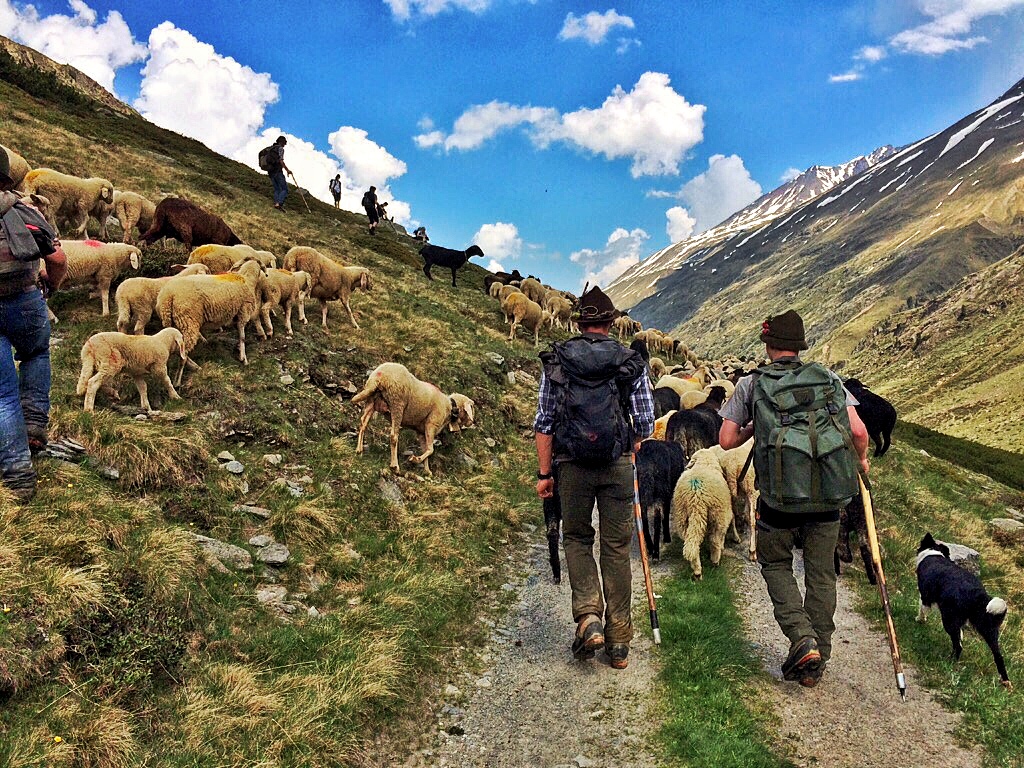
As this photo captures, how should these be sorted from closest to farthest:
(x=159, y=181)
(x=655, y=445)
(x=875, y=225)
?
(x=655, y=445) < (x=159, y=181) < (x=875, y=225)

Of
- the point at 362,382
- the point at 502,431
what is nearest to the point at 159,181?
the point at 362,382

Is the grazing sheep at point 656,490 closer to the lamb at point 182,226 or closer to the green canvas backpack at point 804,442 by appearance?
the green canvas backpack at point 804,442

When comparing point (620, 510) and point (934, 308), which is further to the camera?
point (934, 308)

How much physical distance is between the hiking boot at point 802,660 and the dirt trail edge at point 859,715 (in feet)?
0.55

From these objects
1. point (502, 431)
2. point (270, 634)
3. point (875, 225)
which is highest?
point (875, 225)

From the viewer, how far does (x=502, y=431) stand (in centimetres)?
1297

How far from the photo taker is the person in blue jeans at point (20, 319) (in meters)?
4.48

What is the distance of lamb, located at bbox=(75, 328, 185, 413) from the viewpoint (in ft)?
23.0

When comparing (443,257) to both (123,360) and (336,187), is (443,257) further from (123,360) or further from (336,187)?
(123,360)

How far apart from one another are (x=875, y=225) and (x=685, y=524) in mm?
235549

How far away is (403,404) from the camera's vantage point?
941cm

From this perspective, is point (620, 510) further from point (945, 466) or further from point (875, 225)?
point (875, 225)

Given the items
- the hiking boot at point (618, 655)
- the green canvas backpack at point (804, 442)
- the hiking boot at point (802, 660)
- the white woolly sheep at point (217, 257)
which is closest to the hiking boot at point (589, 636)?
the hiking boot at point (618, 655)

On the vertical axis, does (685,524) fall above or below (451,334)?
below
